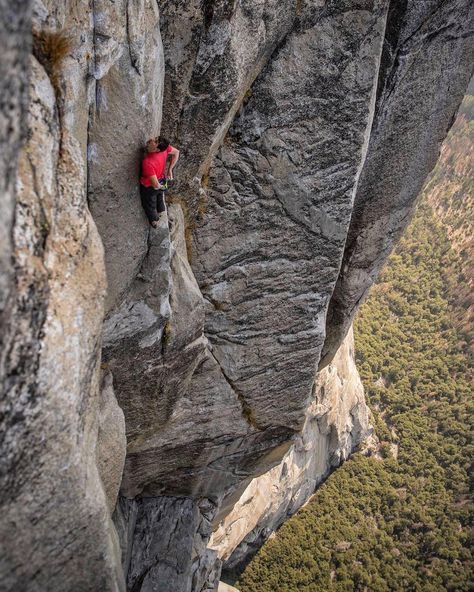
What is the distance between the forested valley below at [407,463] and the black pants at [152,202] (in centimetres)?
2398

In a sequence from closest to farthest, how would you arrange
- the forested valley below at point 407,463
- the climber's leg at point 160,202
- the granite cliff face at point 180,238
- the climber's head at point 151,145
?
the granite cliff face at point 180,238, the climber's head at point 151,145, the climber's leg at point 160,202, the forested valley below at point 407,463

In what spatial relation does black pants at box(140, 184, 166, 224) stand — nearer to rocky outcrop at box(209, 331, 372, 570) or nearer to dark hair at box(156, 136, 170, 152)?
dark hair at box(156, 136, 170, 152)

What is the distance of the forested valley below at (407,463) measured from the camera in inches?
966

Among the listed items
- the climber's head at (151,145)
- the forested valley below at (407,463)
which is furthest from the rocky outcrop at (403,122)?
the forested valley below at (407,463)

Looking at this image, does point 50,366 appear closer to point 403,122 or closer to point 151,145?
point 151,145

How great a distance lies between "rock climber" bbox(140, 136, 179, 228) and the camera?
17.3ft

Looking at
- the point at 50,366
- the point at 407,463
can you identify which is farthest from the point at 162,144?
the point at 407,463

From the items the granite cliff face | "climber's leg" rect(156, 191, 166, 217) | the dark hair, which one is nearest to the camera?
the granite cliff face

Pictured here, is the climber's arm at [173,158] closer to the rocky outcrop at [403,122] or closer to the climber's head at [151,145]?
the climber's head at [151,145]

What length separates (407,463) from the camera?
97.5 ft

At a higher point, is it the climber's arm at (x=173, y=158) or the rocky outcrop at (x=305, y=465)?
the climber's arm at (x=173, y=158)

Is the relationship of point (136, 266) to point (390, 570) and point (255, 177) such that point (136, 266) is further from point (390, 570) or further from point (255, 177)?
point (390, 570)

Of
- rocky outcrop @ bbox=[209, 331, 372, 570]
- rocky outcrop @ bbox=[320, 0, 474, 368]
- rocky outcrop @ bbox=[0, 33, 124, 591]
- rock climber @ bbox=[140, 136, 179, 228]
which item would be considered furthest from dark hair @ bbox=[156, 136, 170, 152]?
rocky outcrop @ bbox=[209, 331, 372, 570]

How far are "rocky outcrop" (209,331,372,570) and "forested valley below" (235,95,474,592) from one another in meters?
1.66
